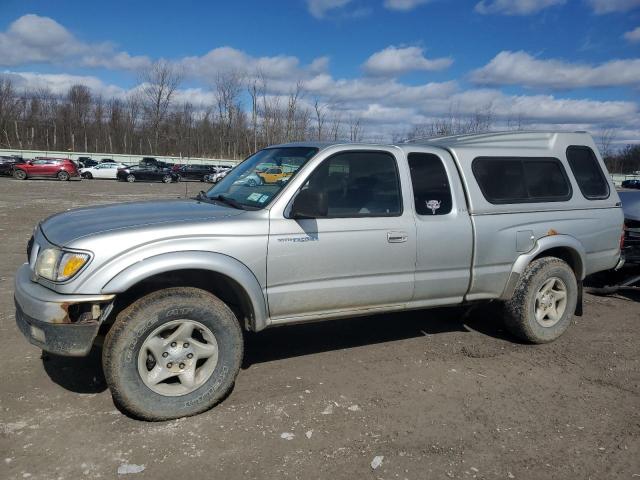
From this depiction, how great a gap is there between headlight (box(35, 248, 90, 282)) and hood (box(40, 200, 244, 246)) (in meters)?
0.08

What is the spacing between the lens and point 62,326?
317cm

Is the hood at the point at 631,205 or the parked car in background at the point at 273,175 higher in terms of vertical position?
the parked car in background at the point at 273,175

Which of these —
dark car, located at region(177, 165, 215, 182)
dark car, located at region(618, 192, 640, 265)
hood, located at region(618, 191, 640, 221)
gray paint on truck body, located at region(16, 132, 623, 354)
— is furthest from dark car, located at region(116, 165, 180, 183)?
gray paint on truck body, located at region(16, 132, 623, 354)

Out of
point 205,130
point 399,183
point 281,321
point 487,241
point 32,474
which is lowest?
point 32,474

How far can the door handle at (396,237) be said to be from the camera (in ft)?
13.4

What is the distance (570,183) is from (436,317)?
79.4 inches

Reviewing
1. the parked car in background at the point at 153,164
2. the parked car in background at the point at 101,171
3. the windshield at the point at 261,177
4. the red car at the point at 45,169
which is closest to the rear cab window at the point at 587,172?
the windshield at the point at 261,177

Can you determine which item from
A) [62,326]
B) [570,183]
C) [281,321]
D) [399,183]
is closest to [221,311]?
[281,321]

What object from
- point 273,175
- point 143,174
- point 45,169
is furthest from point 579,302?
point 143,174

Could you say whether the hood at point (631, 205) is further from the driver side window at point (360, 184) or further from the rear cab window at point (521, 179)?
the driver side window at point (360, 184)

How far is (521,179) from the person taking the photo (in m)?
5.00

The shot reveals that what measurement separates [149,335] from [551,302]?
3842 millimetres

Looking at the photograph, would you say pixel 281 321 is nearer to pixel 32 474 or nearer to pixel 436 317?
pixel 32 474

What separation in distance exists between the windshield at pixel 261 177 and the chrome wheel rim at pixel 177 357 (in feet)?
3.45
